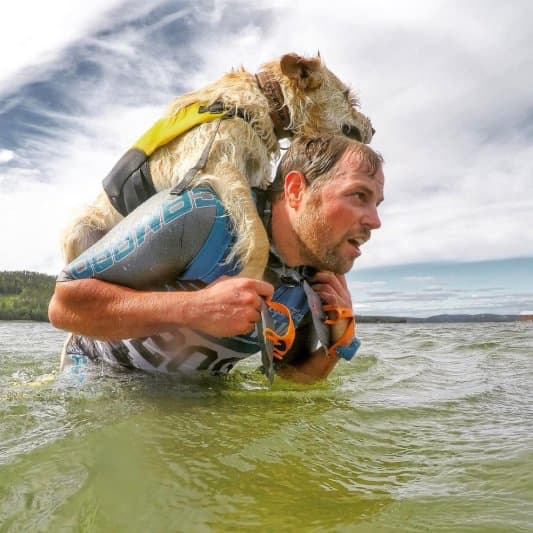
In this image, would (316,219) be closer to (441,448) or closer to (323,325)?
(323,325)

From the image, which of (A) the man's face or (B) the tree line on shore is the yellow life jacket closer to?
(A) the man's face

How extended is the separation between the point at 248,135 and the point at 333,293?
114 centimetres

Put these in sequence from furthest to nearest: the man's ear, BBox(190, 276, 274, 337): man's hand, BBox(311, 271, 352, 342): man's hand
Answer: BBox(311, 271, 352, 342): man's hand
the man's ear
BBox(190, 276, 274, 337): man's hand

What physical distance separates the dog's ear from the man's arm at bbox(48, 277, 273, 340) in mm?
Result: 1718

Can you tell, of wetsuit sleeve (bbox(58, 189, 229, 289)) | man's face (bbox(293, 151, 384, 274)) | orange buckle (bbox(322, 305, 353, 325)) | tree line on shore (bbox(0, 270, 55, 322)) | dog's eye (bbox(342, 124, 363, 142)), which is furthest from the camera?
tree line on shore (bbox(0, 270, 55, 322))

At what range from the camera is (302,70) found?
12.2ft

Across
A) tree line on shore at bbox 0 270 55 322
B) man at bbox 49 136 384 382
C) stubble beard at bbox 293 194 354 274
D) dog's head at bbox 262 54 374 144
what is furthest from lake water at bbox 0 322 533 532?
tree line on shore at bbox 0 270 55 322

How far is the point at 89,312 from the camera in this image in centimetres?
274

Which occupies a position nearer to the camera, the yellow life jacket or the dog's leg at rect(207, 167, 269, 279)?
the dog's leg at rect(207, 167, 269, 279)

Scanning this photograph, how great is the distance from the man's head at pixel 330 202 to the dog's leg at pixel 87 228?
1.11 metres

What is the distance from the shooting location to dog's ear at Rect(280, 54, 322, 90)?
12.0 feet

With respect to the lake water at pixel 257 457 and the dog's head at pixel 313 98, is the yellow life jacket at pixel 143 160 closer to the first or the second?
the dog's head at pixel 313 98

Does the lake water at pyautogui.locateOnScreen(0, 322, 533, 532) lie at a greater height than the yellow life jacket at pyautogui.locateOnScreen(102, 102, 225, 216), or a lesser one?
lesser

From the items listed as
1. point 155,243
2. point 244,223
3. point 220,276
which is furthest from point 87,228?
point 244,223
